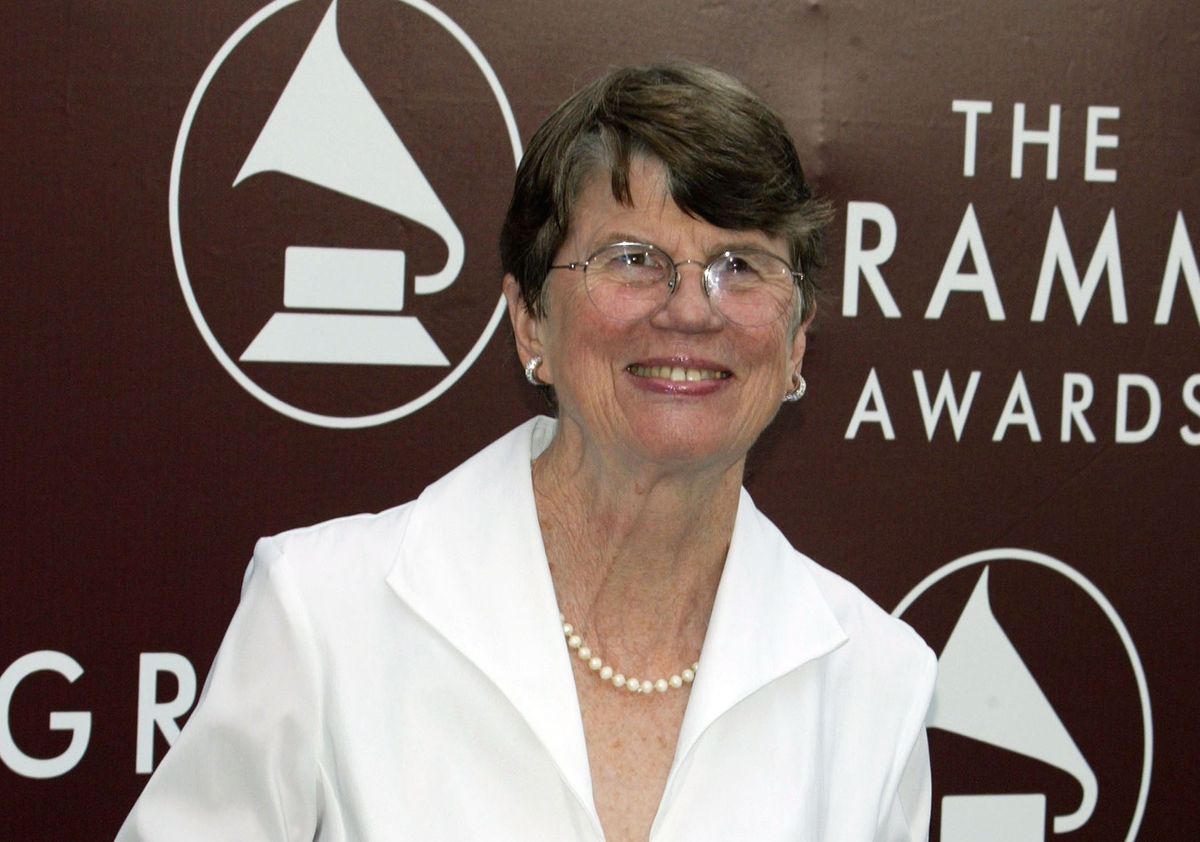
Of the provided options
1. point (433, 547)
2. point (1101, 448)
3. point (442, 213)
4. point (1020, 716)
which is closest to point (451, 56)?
point (442, 213)

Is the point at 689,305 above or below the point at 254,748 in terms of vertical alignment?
above

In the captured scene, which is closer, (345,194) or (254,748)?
(254,748)

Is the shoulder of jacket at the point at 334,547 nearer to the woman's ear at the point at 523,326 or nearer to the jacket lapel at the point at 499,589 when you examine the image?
the jacket lapel at the point at 499,589

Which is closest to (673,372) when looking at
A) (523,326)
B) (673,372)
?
(673,372)

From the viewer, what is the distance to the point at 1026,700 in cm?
234

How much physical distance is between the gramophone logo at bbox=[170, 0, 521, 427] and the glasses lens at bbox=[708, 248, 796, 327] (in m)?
0.71

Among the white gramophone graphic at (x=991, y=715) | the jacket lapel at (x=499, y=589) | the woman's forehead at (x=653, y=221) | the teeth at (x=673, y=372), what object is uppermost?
the woman's forehead at (x=653, y=221)

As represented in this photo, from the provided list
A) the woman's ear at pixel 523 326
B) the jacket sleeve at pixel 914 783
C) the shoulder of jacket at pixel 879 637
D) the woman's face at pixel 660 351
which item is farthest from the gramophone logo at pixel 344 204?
the jacket sleeve at pixel 914 783

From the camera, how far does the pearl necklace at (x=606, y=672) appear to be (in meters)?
1.54

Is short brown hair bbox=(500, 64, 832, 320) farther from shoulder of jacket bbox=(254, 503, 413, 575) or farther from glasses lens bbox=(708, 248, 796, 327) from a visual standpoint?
shoulder of jacket bbox=(254, 503, 413, 575)

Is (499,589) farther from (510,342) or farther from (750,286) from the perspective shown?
(510,342)

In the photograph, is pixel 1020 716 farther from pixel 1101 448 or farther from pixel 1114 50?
pixel 1114 50

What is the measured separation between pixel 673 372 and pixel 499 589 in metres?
0.28

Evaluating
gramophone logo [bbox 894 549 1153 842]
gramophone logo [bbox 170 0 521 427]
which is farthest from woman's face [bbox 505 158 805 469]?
gramophone logo [bbox 894 549 1153 842]
